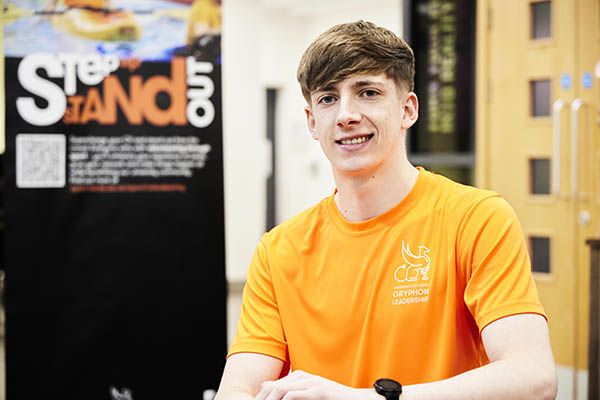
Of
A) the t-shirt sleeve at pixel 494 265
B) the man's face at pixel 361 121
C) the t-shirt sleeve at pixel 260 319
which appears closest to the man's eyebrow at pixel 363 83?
the man's face at pixel 361 121

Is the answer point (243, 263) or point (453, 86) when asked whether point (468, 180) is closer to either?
point (453, 86)

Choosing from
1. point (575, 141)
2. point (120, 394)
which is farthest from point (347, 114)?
point (575, 141)

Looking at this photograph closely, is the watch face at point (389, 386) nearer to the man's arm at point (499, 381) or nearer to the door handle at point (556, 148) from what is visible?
the man's arm at point (499, 381)

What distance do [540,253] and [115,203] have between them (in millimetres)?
2324

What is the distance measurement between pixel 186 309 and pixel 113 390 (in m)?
0.39

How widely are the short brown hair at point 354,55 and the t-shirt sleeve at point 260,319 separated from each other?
0.38m

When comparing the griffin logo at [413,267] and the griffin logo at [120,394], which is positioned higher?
the griffin logo at [413,267]

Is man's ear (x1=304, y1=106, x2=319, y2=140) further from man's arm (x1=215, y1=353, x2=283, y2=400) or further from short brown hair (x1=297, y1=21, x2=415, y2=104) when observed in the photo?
man's arm (x1=215, y1=353, x2=283, y2=400)

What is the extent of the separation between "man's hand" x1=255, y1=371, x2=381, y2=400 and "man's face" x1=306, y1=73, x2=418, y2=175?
1.30 feet

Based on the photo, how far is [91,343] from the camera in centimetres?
267

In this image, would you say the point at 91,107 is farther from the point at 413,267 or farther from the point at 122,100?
the point at 413,267

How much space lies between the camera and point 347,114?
4.31 ft

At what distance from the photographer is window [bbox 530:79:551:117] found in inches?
151

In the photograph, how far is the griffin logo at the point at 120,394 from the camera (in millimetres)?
2686
